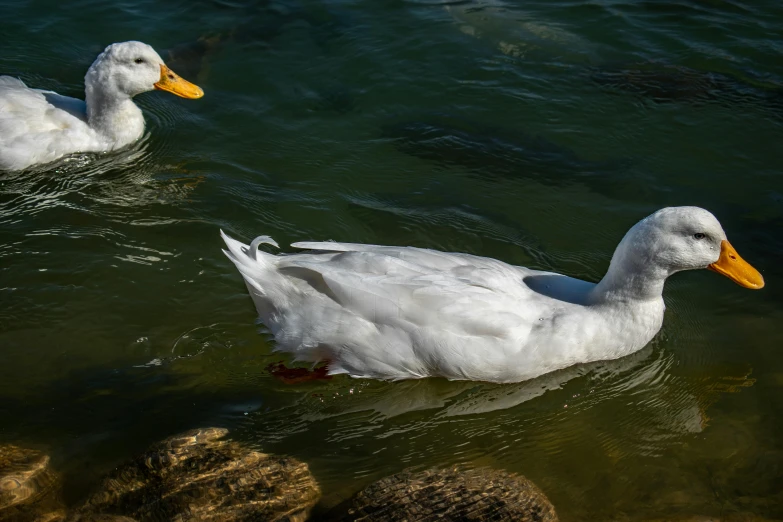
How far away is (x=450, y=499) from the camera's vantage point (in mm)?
4422

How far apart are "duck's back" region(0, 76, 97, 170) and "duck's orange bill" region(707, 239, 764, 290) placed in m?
5.28

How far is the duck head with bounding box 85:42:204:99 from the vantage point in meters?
7.47

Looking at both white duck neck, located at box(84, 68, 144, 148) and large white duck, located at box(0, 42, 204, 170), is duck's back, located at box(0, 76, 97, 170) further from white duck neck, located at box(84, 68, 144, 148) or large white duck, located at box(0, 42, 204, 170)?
white duck neck, located at box(84, 68, 144, 148)

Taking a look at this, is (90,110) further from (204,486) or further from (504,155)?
(204,486)

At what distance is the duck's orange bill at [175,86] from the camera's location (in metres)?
7.72

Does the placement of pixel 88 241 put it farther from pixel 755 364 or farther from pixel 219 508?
pixel 755 364

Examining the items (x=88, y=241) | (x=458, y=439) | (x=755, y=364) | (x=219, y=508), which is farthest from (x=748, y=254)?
(x=88, y=241)

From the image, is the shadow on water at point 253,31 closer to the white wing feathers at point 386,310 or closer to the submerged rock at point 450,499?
the white wing feathers at point 386,310

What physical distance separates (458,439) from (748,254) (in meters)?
3.00

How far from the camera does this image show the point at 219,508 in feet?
14.4

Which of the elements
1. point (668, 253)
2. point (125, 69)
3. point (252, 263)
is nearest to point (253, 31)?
point (125, 69)

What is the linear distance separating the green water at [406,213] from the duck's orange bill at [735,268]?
614 millimetres

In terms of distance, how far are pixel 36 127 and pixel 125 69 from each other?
0.91 m

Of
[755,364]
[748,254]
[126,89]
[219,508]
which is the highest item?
[126,89]
